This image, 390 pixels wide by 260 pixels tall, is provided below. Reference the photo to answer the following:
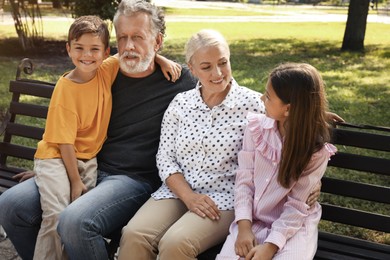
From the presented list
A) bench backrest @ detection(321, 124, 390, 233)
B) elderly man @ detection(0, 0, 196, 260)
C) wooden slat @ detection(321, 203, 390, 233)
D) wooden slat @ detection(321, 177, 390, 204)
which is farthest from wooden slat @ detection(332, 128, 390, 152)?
elderly man @ detection(0, 0, 196, 260)

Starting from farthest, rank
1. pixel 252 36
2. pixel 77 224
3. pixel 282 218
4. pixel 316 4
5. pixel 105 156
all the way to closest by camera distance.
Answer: pixel 316 4 → pixel 252 36 → pixel 105 156 → pixel 77 224 → pixel 282 218

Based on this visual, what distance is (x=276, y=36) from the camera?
57.2 ft

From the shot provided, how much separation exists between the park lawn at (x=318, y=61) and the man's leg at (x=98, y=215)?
6.25 feet

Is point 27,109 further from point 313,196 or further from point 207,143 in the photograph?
point 313,196

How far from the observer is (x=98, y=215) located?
3.06 m

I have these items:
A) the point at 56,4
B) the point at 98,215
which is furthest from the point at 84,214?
the point at 56,4

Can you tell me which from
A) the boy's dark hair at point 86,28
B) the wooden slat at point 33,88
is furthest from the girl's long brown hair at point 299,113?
the wooden slat at point 33,88

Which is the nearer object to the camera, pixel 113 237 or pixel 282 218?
pixel 282 218

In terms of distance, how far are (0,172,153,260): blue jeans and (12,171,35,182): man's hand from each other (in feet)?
1.07

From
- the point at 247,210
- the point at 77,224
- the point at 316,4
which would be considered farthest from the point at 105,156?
the point at 316,4

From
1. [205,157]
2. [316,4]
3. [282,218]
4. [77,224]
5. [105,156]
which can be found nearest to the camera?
[282,218]

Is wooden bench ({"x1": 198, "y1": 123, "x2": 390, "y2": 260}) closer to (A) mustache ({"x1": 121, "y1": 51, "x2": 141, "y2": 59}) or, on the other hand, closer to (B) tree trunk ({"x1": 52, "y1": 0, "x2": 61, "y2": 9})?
(A) mustache ({"x1": 121, "y1": 51, "x2": 141, "y2": 59})

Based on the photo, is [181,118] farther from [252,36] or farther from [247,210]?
[252,36]

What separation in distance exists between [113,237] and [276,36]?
14907mm
